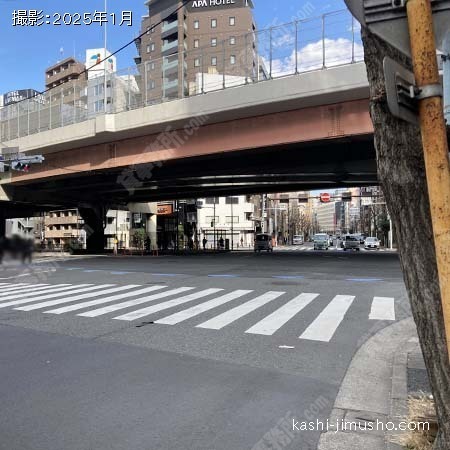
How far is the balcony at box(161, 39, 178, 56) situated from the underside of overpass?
139 ft

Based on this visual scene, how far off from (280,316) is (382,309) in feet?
8.33

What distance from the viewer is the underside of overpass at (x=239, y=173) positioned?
75.9ft

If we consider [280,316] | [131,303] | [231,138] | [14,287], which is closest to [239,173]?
[231,138]

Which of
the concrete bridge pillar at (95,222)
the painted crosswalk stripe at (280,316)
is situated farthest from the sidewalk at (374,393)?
the concrete bridge pillar at (95,222)

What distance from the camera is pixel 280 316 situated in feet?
29.5

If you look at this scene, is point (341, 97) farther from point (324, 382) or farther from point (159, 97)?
point (324, 382)

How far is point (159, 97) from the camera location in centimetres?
2200

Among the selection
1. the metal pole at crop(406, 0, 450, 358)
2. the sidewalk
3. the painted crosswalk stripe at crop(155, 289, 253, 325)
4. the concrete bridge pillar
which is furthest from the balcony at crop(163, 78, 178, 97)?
the concrete bridge pillar

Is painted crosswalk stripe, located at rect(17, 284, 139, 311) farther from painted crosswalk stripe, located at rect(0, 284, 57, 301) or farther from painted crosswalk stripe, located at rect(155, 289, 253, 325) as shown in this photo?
painted crosswalk stripe, located at rect(155, 289, 253, 325)

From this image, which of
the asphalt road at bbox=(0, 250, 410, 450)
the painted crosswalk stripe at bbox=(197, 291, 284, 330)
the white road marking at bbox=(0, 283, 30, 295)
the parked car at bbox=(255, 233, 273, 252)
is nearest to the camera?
the asphalt road at bbox=(0, 250, 410, 450)

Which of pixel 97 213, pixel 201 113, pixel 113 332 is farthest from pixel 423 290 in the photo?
pixel 97 213

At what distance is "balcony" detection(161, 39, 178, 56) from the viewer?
2987 inches

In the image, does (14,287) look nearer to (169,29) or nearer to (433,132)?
(433,132)

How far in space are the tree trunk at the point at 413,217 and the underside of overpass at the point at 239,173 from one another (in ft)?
53.6
